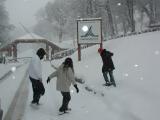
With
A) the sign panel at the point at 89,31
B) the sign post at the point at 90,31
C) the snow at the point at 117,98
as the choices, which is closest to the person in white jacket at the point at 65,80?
the snow at the point at 117,98

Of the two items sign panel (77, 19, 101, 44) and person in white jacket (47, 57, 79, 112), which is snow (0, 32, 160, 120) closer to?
person in white jacket (47, 57, 79, 112)

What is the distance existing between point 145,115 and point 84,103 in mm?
3994

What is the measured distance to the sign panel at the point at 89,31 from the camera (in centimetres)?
3150

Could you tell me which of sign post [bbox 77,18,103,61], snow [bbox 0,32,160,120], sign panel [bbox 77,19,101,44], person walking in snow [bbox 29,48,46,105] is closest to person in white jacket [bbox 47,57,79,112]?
snow [bbox 0,32,160,120]

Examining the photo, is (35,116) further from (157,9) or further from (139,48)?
(157,9)

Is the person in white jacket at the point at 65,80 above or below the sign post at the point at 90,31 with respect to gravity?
below

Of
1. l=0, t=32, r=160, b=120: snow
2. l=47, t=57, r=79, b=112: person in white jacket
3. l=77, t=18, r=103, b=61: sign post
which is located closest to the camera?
l=0, t=32, r=160, b=120: snow

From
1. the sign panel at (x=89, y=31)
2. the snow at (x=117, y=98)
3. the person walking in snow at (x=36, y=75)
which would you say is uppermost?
the sign panel at (x=89, y=31)

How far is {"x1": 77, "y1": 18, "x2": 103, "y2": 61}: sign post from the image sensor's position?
31469 millimetres

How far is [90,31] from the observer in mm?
31734

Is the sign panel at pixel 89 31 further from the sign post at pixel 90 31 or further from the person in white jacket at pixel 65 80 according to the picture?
the person in white jacket at pixel 65 80

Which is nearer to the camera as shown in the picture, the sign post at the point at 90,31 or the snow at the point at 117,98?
the snow at the point at 117,98

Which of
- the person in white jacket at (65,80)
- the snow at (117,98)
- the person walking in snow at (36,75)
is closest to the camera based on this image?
the snow at (117,98)

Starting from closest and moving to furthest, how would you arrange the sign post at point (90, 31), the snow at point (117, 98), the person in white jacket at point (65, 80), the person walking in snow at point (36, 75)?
the snow at point (117, 98), the person in white jacket at point (65, 80), the person walking in snow at point (36, 75), the sign post at point (90, 31)
